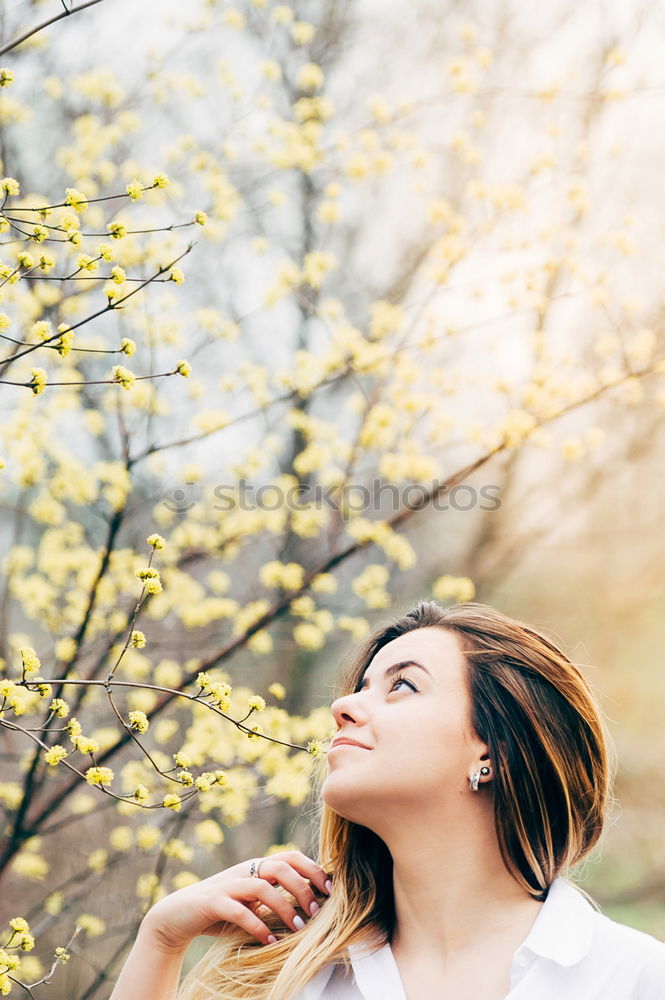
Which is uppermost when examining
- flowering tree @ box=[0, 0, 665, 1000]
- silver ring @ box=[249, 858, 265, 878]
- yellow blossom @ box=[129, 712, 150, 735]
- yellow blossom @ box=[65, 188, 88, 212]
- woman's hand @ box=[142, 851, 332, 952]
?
flowering tree @ box=[0, 0, 665, 1000]

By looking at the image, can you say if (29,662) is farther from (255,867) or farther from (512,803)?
(512,803)

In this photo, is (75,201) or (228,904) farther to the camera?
(228,904)

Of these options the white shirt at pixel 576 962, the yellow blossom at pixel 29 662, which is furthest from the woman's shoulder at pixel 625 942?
the yellow blossom at pixel 29 662

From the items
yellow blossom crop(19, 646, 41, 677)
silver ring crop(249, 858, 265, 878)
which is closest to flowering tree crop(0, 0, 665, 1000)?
silver ring crop(249, 858, 265, 878)

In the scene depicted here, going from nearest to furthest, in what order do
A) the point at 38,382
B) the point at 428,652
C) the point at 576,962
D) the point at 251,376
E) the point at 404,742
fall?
1. the point at 38,382
2. the point at 576,962
3. the point at 404,742
4. the point at 428,652
5. the point at 251,376

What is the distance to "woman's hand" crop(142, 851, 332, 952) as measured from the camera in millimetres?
1121

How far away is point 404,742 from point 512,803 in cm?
16

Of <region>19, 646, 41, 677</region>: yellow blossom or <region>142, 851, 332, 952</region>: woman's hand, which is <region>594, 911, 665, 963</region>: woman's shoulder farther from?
<region>19, 646, 41, 677</region>: yellow blossom

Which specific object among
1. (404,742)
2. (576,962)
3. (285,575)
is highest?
(285,575)

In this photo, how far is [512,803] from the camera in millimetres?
1123

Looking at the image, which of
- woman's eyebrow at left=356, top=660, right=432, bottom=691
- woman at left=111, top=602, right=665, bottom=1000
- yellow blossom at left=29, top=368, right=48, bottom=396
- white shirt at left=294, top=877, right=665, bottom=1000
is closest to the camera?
yellow blossom at left=29, top=368, right=48, bottom=396

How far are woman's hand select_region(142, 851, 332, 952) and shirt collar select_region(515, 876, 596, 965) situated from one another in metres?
0.29

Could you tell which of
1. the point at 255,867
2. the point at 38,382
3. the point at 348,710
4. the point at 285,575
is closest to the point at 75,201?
the point at 38,382

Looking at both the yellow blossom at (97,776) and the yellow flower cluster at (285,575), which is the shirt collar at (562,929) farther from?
the yellow flower cluster at (285,575)
